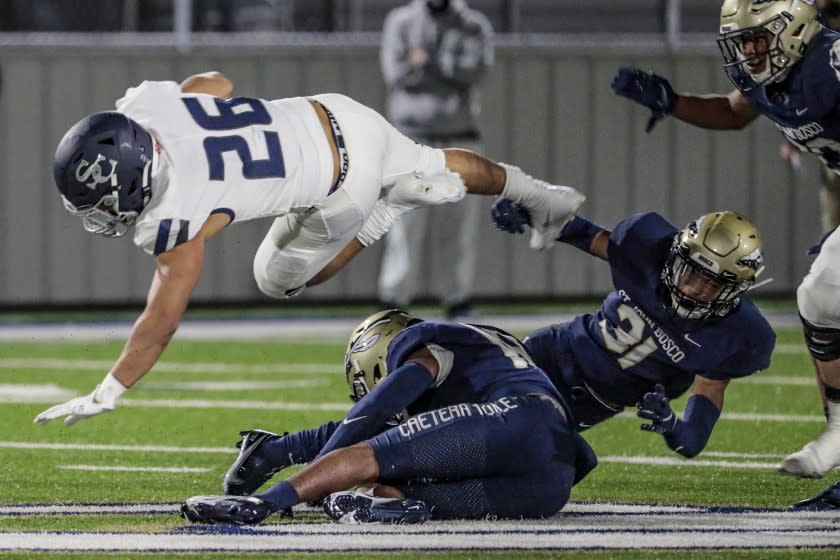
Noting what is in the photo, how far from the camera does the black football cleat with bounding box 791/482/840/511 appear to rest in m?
4.30

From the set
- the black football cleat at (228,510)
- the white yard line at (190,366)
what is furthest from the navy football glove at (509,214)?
the white yard line at (190,366)

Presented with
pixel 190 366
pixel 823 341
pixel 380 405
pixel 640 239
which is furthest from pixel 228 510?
pixel 190 366

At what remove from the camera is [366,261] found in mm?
10422

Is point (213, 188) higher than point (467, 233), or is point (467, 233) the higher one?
point (213, 188)

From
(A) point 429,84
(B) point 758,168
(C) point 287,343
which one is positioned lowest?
(C) point 287,343

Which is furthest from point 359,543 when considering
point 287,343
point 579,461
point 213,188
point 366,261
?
point 366,261

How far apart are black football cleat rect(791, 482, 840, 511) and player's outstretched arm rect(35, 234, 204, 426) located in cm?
170

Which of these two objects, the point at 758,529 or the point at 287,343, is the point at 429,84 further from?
the point at 758,529

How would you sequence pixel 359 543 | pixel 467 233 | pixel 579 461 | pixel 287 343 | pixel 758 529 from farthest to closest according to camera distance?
pixel 467 233
pixel 287 343
pixel 579 461
pixel 758 529
pixel 359 543

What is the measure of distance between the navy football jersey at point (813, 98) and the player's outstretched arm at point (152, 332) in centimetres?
176

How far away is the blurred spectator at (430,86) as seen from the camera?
8992 millimetres

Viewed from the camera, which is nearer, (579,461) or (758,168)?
(579,461)

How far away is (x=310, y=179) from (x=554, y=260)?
245 inches

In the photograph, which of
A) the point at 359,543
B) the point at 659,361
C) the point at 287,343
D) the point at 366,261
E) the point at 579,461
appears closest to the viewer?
the point at 359,543
